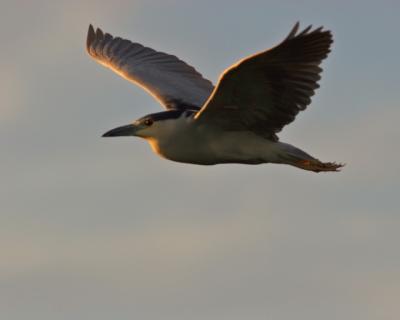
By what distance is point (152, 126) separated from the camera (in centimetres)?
1417

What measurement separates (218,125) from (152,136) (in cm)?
101

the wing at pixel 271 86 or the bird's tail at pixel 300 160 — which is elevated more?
the wing at pixel 271 86

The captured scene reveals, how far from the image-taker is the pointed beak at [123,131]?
47.1 feet

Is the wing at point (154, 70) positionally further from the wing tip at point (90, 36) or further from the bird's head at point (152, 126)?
the bird's head at point (152, 126)

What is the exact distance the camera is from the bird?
12.3 meters

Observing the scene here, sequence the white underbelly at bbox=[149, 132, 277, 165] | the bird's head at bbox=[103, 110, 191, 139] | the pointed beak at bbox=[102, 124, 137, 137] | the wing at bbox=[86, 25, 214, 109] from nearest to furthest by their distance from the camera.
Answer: the white underbelly at bbox=[149, 132, 277, 165], the bird's head at bbox=[103, 110, 191, 139], the pointed beak at bbox=[102, 124, 137, 137], the wing at bbox=[86, 25, 214, 109]

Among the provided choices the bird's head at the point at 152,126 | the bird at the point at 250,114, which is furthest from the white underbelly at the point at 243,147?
the bird's head at the point at 152,126

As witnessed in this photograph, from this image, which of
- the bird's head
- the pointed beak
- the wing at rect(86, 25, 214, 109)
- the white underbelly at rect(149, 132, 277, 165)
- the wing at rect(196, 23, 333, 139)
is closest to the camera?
the wing at rect(196, 23, 333, 139)

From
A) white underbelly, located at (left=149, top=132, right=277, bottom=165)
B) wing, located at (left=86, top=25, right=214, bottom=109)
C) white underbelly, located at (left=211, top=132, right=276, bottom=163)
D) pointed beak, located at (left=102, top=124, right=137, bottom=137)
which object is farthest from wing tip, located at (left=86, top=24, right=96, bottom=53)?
white underbelly, located at (left=211, top=132, right=276, bottom=163)

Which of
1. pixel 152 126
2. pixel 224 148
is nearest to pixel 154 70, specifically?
pixel 152 126

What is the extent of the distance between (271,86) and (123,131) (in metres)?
2.44

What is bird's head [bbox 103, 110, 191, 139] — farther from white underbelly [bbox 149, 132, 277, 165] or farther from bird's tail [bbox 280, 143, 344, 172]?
bird's tail [bbox 280, 143, 344, 172]

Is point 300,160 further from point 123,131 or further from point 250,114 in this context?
point 123,131

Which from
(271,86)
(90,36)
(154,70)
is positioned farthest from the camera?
(90,36)
